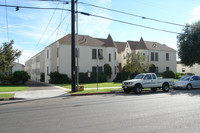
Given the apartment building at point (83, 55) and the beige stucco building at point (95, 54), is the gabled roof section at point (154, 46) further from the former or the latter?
the apartment building at point (83, 55)

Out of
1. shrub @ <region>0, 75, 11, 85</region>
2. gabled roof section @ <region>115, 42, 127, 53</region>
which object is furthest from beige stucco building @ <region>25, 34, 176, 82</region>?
shrub @ <region>0, 75, 11, 85</region>

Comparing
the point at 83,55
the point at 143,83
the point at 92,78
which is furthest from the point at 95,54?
the point at 143,83

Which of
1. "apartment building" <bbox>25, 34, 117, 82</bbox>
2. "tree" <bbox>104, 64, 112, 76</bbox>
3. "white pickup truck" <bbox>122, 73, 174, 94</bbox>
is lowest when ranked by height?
"white pickup truck" <bbox>122, 73, 174, 94</bbox>

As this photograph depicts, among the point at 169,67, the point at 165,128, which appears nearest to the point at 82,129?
the point at 165,128

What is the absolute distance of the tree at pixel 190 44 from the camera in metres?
22.2

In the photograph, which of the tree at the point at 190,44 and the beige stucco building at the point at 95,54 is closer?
the tree at the point at 190,44

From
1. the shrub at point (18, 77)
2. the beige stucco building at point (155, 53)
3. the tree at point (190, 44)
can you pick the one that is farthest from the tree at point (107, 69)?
the shrub at point (18, 77)

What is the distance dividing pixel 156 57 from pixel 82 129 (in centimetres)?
3660

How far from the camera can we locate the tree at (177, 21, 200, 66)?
73.0ft

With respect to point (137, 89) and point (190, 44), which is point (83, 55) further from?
point (137, 89)

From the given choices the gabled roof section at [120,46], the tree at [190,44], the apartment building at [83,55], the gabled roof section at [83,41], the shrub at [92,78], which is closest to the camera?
the tree at [190,44]

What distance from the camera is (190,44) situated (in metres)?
22.8

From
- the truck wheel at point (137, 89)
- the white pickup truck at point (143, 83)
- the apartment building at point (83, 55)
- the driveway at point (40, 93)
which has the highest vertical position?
the apartment building at point (83, 55)

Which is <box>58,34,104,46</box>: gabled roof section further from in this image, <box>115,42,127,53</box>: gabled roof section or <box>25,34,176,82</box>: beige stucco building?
<box>115,42,127,53</box>: gabled roof section
